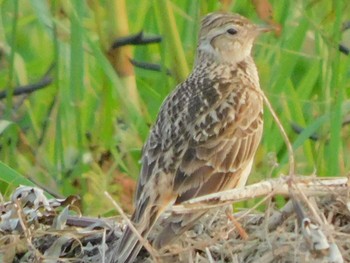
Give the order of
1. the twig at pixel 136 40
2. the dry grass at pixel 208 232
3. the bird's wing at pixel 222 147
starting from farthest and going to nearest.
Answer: the twig at pixel 136 40, the bird's wing at pixel 222 147, the dry grass at pixel 208 232

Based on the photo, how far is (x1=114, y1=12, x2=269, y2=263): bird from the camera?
6.21 metres

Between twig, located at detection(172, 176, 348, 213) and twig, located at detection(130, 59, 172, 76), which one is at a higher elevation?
twig, located at detection(172, 176, 348, 213)

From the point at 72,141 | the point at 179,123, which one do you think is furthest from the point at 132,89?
the point at 179,123

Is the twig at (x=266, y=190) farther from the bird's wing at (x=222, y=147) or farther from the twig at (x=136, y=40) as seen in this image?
the twig at (x=136, y=40)

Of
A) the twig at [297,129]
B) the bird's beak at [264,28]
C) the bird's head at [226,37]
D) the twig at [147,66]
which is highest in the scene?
the bird's beak at [264,28]

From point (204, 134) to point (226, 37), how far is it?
1.17 m

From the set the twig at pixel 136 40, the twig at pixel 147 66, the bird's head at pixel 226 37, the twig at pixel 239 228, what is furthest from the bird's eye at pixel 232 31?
the twig at pixel 239 228

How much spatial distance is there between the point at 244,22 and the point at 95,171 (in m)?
1.05

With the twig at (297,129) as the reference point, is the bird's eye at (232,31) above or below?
above

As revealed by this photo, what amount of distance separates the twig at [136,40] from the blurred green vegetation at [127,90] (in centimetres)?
3

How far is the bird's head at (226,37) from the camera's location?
778 cm

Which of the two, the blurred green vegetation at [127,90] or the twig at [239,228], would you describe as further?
the blurred green vegetation at [127,90]

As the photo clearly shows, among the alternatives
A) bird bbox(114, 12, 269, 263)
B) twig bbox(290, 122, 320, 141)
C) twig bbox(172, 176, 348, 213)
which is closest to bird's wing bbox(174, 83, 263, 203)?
bird bbox(114, 12, 269, 263)

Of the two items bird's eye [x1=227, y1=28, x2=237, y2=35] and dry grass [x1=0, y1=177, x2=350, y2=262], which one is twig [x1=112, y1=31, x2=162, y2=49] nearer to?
bird's eye [x1=227, y1=28, x2=237, y2=35]
